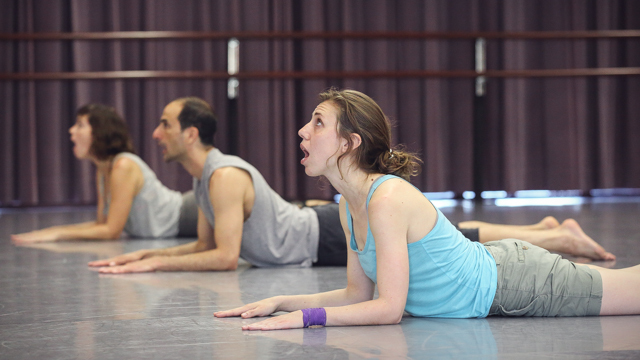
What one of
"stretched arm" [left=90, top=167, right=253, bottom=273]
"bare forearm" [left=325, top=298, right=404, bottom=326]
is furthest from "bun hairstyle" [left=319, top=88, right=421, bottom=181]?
"stretched arm" [left=90, top=167, right=253, bottom=273]

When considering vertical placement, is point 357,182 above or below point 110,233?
above

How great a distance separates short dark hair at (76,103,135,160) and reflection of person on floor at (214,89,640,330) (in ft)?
5.58

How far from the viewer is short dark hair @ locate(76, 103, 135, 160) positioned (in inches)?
115

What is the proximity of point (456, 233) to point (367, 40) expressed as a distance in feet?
11.8

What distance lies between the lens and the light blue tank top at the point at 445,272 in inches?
51.7

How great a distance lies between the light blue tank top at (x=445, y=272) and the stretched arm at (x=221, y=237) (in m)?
0.69

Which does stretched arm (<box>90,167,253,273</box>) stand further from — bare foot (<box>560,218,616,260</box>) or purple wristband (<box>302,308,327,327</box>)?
bare foot (<box>560,218,616,260</box>)

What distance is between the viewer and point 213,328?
137 centimetres

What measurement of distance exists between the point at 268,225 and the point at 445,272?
0.91 metres

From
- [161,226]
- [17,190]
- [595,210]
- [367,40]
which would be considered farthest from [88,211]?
[595,210]

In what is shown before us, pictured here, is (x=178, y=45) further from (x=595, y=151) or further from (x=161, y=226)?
(x=595, y=151)

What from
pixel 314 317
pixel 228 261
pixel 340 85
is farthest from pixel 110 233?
pixel 340 85

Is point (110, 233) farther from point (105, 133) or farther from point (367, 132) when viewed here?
point (367, 132)

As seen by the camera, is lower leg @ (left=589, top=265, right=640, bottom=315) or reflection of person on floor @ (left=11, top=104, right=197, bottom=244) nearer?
lower leg @ (left=589, top=265, right=640, bottom=315)
